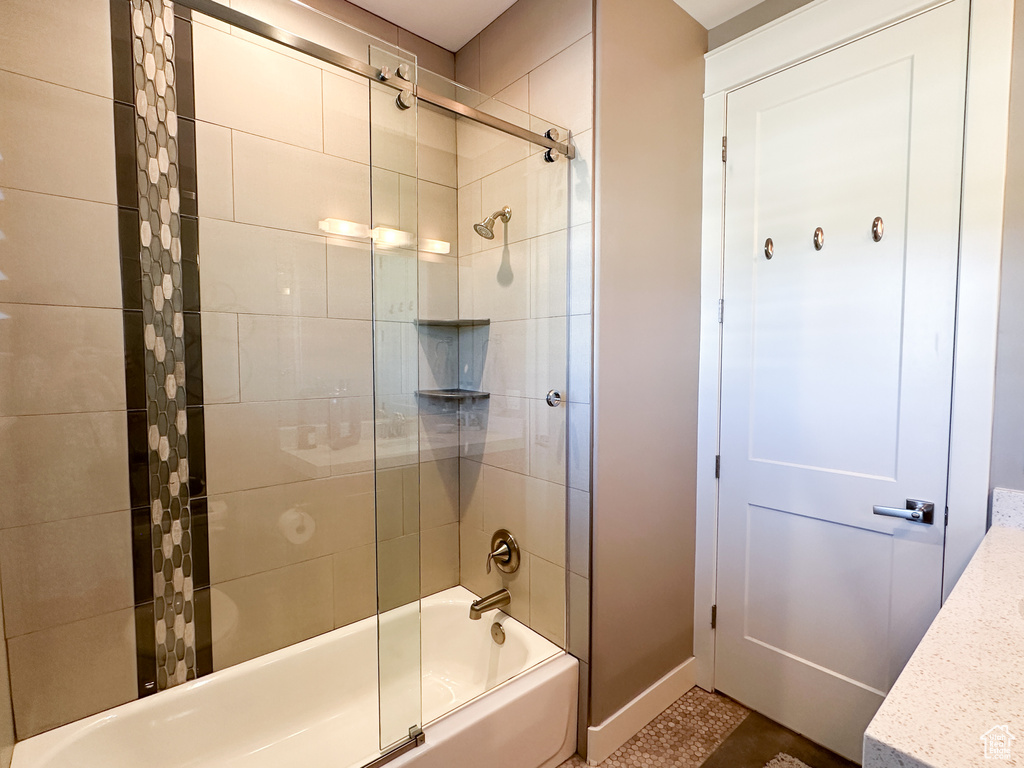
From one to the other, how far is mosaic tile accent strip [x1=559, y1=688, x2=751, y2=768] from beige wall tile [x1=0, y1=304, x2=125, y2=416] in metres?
1.79

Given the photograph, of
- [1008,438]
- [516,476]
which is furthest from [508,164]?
[1008,438]

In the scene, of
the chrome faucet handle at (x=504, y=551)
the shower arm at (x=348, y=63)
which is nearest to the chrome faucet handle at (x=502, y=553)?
the chrome faucet handle at (x=504, y=551)

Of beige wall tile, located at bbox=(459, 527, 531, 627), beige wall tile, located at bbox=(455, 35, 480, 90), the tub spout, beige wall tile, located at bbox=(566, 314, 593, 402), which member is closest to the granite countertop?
beige wall tile, located at bbox=(566, 314, 593, 402)

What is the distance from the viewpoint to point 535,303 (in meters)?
1.76

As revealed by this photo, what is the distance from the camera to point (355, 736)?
1486 mm

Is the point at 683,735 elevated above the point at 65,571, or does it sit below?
below

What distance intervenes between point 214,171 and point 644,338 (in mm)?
1434

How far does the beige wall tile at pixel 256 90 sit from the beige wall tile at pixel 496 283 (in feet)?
2.11

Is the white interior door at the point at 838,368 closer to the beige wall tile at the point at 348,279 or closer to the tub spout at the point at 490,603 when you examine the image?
the tub spout at the point at 490,603

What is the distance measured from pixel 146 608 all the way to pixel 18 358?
0.76m

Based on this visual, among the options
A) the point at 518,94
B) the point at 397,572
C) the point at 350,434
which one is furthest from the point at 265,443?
the point at 518,94

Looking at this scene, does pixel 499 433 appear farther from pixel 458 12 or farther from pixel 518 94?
pixel 458 12

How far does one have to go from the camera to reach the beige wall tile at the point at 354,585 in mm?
1820

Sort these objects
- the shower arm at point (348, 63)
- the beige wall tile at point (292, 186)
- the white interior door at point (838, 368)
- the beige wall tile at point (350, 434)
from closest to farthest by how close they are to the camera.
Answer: the shower arm at point (348, 63)
the white interior door at point (838, 368)
the beige wall tile at point (292, 186)
the beige wall tile at point (350, 434)
